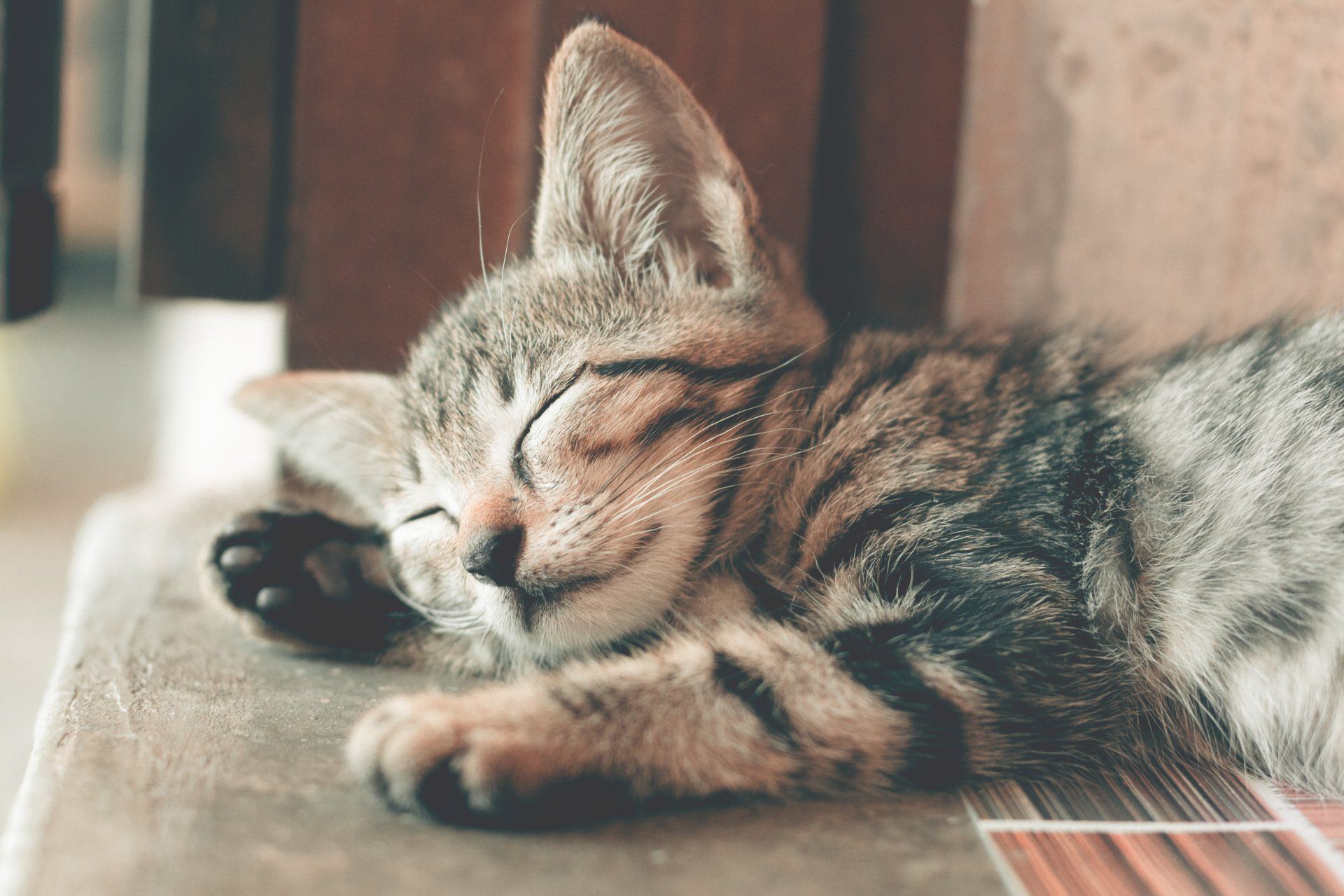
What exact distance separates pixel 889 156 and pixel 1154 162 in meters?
0.45

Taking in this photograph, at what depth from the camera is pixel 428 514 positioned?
4.97 feet

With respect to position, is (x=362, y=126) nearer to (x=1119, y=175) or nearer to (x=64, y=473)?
(x=1119, y=175)

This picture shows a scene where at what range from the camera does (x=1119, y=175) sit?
2029 millimetres

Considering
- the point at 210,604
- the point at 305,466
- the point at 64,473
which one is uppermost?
the point at 305,466

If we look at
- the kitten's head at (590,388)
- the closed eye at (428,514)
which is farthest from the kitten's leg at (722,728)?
the closed eye at (428,514)

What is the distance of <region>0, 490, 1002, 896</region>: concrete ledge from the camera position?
0.92 metres

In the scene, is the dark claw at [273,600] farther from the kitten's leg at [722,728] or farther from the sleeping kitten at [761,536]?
the kitten's leg at [722,728]

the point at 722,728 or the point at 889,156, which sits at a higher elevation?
the point at 889,156

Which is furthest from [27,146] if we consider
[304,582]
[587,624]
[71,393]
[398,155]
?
[71,393]

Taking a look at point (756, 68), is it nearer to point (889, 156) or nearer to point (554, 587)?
point (889, 156)


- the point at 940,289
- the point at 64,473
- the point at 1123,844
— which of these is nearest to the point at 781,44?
the point at 940,289

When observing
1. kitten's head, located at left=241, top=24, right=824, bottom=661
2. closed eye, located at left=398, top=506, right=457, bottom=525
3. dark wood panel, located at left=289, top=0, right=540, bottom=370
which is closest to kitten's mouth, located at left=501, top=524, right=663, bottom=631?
kitten's head, located at left=241, top=24, right=824, bottom=661

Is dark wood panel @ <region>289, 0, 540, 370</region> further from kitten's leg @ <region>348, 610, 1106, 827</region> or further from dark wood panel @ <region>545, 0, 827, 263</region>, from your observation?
kitten's leg @ <region>348, 610, 1106, 827</region>

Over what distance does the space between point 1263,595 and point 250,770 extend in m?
1.04
